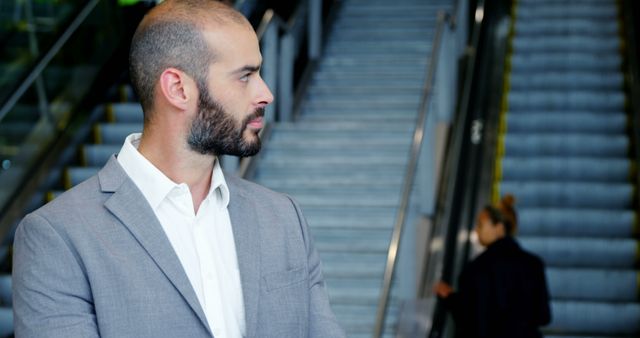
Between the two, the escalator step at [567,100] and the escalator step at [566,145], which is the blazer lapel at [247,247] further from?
the escalator step at [567,100]

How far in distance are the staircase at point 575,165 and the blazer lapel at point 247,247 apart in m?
5.34

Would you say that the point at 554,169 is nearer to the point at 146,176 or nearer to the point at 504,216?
the point at 504,216

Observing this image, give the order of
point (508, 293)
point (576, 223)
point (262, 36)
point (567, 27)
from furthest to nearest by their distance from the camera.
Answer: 1. point (567, 27)
2. point (576, 223)
3. point (262, 36)
4. point (508, 293)

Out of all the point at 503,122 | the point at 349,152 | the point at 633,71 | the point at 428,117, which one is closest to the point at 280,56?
the point at 349,152

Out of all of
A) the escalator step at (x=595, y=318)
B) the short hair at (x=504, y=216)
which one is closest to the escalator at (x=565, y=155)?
the escalator step at (x=595, y=318)

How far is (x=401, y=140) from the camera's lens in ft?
24.4

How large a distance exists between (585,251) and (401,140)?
5.17ft

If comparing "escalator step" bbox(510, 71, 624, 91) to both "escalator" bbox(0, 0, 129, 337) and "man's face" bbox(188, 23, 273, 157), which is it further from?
"man's face" bbox(188, 23, 273, 157)

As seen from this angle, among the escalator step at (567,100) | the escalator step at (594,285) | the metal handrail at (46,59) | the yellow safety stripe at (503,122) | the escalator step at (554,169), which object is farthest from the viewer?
the escalator step at (567,100)

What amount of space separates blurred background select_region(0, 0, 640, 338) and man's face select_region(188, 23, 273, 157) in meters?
3.28

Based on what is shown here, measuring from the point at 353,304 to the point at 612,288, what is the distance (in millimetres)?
2002

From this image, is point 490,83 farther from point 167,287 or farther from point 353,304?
point 167,287

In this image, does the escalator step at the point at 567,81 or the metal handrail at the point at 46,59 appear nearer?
the metal handrail at the point at 46,59

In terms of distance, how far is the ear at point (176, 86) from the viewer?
1496 mm
